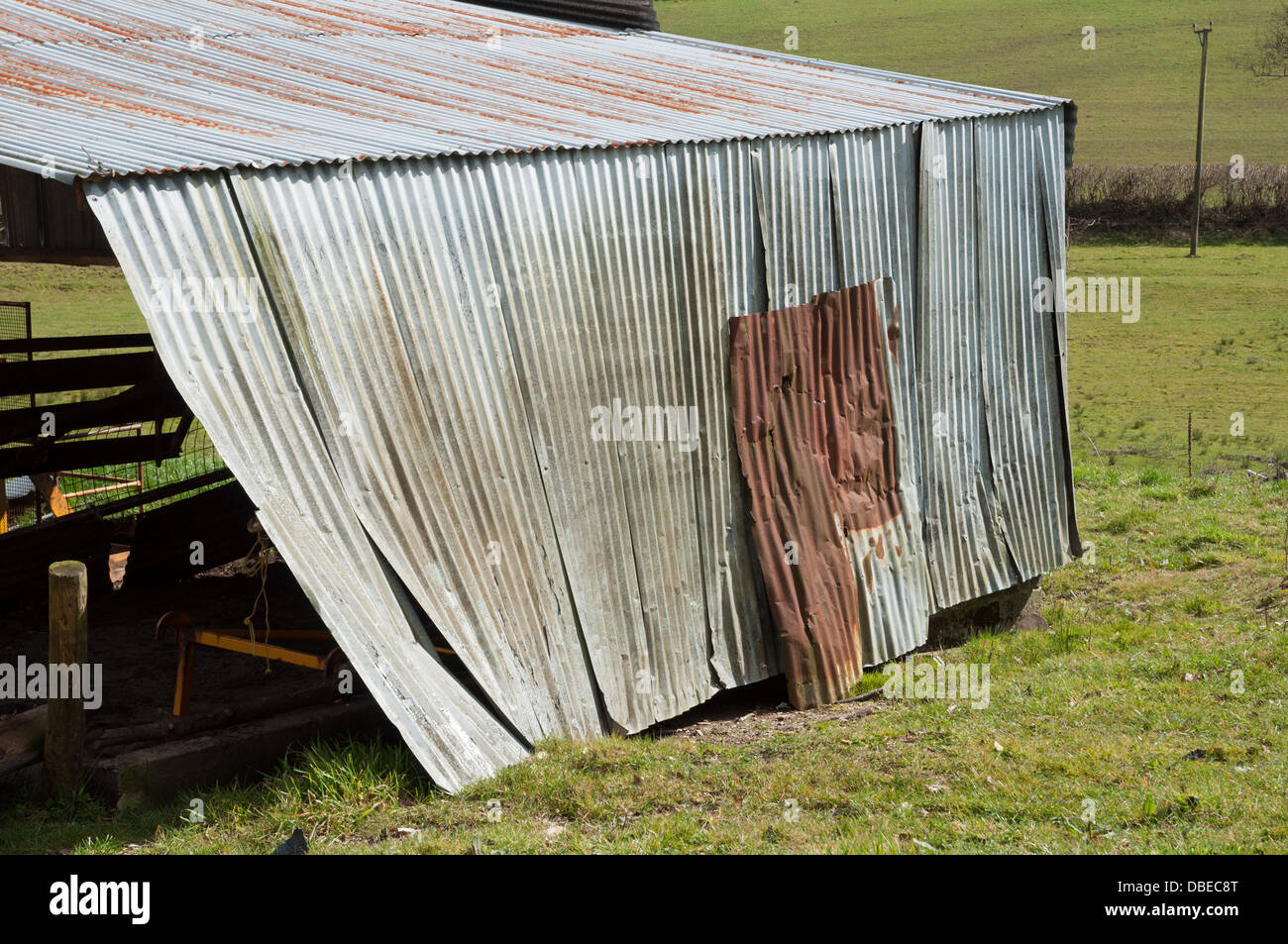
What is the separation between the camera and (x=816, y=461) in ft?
28.6

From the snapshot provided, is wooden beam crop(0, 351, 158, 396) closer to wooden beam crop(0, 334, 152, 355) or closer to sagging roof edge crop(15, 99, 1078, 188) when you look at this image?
wooden beam crop(0, 334, 152, 355)

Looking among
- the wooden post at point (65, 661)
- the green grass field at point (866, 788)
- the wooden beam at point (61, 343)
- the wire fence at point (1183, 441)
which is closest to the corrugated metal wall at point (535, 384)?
the green grass field at point (866, 788)

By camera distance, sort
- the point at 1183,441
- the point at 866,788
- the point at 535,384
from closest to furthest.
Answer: the point at 866,788 → the point at 535,384 → the point at 1183,441

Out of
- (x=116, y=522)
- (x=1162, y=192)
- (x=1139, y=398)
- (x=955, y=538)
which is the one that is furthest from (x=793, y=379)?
(x=1162, y=192)

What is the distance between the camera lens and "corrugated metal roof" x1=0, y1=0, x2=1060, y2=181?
656 centimetres

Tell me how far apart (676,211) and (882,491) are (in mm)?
2755

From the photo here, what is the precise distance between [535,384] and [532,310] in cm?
42

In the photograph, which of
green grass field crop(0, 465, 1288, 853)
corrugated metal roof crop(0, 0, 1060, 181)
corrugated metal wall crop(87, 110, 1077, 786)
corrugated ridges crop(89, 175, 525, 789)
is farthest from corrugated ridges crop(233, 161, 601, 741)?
green grass field crop(0, 465, 1288, 853)

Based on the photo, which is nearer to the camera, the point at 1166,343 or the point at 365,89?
the point at 365,89

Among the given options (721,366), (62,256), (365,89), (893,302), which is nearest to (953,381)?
(893,302)

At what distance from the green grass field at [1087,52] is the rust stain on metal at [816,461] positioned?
138 ft

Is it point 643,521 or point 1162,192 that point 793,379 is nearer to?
point 643,521

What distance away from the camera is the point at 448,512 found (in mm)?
6574

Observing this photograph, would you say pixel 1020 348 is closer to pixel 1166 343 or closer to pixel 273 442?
pixel 273 442
